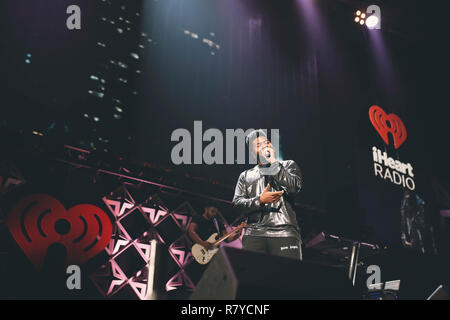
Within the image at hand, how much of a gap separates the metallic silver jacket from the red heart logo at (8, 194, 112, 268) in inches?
102

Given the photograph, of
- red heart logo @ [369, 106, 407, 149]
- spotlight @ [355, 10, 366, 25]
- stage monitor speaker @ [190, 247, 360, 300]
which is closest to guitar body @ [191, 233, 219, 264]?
stage monitor speaker @ [190, 247, 360, 300]

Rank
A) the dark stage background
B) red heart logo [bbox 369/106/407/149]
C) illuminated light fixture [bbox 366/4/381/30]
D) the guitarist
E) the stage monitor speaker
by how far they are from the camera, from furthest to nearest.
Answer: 1. red heart logo [bbox 369/106/407/149]
2. illuminated light fixture [bbox 366/4/381/30]
3. the guitarist
4. the dark stage background
5. the stage monitor speaker

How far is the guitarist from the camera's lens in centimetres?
565

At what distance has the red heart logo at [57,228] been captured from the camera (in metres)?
4.29

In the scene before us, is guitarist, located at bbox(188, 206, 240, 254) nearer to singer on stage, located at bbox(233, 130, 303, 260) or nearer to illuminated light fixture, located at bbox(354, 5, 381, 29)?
singer on stage, located at bbox(233, 130, 303, 260)

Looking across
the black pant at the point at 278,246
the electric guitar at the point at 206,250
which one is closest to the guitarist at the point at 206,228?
the electric guitar at the point at 206,250

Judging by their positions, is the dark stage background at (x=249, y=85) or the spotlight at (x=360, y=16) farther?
the spotlight at (x=360, y=16)

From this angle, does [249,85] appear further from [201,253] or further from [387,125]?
[201,253]

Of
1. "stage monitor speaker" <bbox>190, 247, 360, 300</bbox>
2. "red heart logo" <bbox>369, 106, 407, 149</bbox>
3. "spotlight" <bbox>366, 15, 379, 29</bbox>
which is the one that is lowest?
"stage monitor speaker" <bbox>190, 247, 360, 300</bbox>

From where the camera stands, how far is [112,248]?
4.93m

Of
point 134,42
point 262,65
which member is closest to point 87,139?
point 134,42

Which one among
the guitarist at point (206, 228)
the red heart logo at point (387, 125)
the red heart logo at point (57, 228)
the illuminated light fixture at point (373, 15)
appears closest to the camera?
the red heart logo at point (57, 228)

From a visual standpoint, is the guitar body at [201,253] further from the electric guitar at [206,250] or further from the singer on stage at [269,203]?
the singer on stage at [269,203]

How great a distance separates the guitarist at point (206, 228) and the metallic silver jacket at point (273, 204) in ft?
9.58
